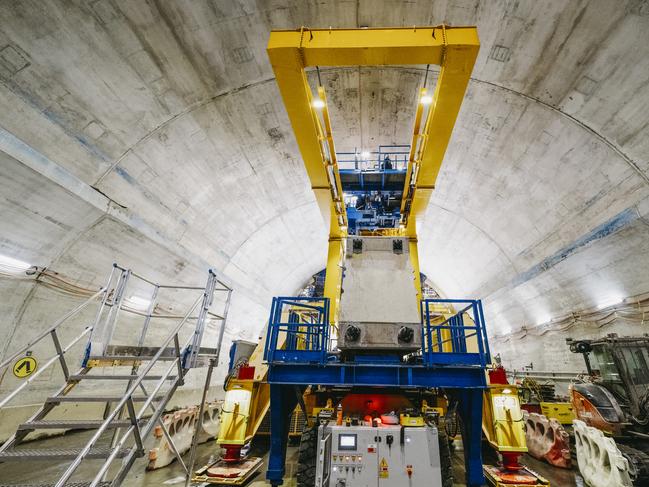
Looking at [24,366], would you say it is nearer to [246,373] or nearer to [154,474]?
[154,474]

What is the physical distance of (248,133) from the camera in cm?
862

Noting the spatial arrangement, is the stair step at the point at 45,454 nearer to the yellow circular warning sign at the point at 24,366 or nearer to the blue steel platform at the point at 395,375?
the blue steel platform at the point at 395,375

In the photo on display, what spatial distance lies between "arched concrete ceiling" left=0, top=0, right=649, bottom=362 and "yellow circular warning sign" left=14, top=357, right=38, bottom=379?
1.09m

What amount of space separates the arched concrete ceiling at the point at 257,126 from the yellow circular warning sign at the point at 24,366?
1091mm

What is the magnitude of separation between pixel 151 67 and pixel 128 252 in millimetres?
4462

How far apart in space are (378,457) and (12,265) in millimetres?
7601

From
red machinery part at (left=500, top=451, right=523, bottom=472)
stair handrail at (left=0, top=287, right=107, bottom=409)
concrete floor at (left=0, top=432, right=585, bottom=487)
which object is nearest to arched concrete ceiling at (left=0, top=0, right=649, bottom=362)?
concrete floor at (left=0, top=432, right=585, bottom=487)

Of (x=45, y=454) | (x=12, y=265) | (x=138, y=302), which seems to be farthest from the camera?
(x=138, y=302)

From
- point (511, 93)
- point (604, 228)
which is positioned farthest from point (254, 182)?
point (604, 228)

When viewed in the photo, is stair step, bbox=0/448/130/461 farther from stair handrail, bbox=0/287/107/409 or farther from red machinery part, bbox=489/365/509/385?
red machinery part, bbox=489/365/509/385

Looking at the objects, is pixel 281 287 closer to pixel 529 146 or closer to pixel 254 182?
pixel 254 182

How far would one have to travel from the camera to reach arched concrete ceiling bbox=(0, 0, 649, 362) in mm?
5598

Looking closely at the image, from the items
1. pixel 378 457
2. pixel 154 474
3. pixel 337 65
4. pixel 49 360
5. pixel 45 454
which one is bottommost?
pixel 154 474

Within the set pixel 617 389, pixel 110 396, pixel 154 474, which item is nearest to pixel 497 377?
pixel 617 389
